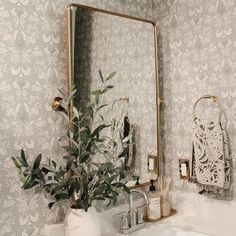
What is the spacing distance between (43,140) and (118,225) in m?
0.58

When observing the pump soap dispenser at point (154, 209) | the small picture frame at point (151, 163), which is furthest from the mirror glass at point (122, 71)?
the pump soap dispenser at point (154, 209)

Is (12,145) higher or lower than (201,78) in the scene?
lower

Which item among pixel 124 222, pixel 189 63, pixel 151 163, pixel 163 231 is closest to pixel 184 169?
pixel 151 163

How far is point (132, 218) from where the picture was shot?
5.35 ft

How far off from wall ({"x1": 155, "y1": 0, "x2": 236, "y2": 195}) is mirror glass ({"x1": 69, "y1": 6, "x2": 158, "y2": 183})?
0.32ft

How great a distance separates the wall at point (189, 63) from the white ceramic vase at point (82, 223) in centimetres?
71

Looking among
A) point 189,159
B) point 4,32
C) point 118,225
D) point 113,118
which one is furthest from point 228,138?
point 4,32

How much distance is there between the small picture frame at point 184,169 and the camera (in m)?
1.84

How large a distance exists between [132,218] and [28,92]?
2.60 feet

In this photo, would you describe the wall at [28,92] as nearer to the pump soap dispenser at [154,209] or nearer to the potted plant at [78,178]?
the potted plant at [78,178]

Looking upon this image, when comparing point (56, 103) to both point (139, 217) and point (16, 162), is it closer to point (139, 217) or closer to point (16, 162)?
point (16, 162)

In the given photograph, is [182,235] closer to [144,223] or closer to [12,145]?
[144,223]

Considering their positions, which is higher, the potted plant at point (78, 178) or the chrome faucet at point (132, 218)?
the potted plant at point (78, 178)

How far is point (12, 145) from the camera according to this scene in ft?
4.27
